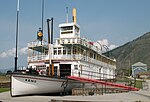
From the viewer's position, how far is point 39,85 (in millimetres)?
19344

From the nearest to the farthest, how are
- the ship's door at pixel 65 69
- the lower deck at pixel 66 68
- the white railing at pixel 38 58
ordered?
the lower deck at pixel 66 68, the ship's door at pixel 65 69, the white railing at pixel 38 58

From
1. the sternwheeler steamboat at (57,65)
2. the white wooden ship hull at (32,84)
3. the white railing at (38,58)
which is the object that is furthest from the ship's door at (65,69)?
the white wooden ship hull at (32,84)

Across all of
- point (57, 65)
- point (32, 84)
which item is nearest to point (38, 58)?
point (57, 65)


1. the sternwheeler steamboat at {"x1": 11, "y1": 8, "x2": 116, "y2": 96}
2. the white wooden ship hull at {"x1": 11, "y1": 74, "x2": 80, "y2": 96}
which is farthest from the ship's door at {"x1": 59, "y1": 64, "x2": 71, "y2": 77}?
the white wooden ship hull at {"x1": 11, "y1": 74, "x2": 80, "y2": 96}

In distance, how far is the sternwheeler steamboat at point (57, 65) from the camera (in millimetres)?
19172

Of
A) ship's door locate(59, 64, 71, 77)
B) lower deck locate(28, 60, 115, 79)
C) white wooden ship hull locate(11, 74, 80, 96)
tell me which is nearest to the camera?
white wooden ship hull locate(11, 74, 80, 96)

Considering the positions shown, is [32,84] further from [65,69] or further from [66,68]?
[66,68]

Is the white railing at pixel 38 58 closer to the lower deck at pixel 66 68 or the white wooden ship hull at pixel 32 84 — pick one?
the lower deck at pixel 66 68

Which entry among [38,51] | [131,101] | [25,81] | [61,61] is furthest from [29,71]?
[131,101]

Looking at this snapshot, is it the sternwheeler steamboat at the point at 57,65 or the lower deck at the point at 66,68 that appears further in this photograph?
the lower deck at the point at 66,68

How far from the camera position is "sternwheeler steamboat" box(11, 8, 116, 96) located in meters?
19.2

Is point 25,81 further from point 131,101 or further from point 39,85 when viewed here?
point 131,101

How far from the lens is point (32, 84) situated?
63.1ft

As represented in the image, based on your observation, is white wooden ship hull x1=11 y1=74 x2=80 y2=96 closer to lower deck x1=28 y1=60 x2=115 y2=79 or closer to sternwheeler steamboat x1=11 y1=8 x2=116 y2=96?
sternwheeler steamboat x1=11 y1=8 x2=116 y2=96
